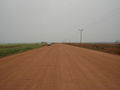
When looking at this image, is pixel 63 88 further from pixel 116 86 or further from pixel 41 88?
pixel 116 86

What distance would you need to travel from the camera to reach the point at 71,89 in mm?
2836

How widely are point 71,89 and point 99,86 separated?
1.17 meters

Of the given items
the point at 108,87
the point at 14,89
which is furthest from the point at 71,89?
the point at 14,89

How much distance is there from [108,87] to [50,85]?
7.51 ft

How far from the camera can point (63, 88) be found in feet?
9.50

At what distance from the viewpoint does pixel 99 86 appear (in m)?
3.04

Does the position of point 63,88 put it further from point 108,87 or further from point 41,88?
point 108,87

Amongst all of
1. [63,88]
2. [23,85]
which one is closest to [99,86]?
[63,88]

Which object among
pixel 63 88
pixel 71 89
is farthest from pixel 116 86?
pixel 63 88

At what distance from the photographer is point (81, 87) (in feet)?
9.72

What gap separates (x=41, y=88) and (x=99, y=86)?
2.30 m

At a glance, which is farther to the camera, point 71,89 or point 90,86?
point 90,86

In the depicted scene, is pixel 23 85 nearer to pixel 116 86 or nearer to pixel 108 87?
pixel 108 87

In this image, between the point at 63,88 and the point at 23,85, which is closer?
the point at 63,88
